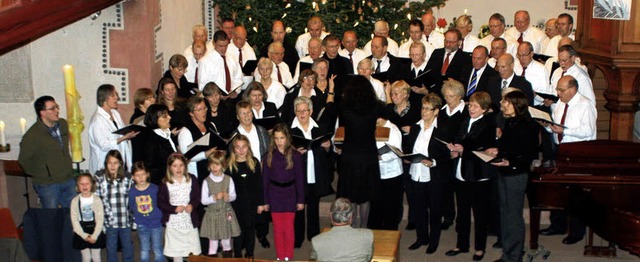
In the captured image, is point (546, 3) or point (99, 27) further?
point (546, 3)

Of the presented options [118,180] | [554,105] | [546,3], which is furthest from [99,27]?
[546,3]

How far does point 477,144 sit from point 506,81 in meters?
1.58

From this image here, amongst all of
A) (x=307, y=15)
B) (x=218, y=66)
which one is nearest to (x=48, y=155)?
(x=218, y=66)

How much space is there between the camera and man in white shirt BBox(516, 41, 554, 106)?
32.5 feet

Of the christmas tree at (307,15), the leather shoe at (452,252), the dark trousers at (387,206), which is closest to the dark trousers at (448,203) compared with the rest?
the dark trousers at (387,206)

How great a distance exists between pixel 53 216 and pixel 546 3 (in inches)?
381

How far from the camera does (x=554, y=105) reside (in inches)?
377

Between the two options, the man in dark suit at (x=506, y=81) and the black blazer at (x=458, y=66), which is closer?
the man in dark suit at (x=506, y=81)

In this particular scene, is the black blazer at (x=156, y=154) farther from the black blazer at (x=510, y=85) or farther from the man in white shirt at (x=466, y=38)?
the man in white shirt at (x=466, y=38)

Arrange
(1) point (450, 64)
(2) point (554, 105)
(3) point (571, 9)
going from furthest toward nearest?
(3) point (571, 9)
(1) point (450, 64)
(2) point (554, 105)

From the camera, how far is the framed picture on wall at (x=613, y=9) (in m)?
8.99

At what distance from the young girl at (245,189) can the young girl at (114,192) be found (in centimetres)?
86

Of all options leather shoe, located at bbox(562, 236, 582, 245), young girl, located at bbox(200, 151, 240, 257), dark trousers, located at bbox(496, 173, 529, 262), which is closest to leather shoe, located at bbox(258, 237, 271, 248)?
young girl, located at bbox(200, 151, 240, 257)

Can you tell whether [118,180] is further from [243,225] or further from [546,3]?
[546,3]
